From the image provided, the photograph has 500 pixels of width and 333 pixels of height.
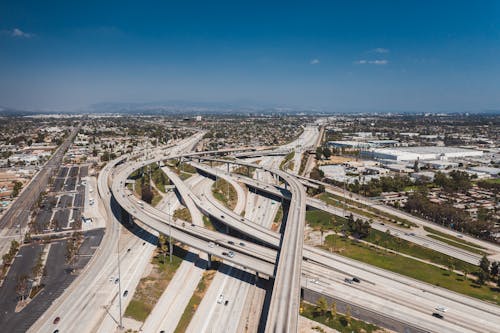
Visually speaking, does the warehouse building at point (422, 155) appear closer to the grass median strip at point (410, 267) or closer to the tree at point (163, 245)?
the grass median strip at point (410, 267)

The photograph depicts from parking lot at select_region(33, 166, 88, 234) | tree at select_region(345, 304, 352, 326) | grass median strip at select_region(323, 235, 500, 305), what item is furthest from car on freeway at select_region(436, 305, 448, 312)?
parking lot at select_region(33, 166, 88, 234)

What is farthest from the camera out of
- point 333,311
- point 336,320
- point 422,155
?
point 422,155

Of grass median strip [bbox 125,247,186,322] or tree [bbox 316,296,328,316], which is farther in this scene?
grass median strip [bbox 125,247,186,322]

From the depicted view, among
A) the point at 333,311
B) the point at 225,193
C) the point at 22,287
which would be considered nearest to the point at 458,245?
the point at 333,311

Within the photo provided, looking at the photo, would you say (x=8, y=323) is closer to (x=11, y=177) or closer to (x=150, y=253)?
(x=150, y=253)

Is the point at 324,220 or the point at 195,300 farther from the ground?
the point at 324,220

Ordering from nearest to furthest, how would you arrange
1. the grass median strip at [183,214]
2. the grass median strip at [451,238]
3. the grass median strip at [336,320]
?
the grass median strip at [336,320]
the grass median strip at [451,238]
the grass median strip at [183,214]

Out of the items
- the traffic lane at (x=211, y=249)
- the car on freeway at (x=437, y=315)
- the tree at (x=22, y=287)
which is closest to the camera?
the car on freeway at (x=437, y=315)

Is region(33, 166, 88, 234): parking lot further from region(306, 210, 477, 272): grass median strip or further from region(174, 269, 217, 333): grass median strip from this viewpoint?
region(306, 210, 477, 272): grass median strip

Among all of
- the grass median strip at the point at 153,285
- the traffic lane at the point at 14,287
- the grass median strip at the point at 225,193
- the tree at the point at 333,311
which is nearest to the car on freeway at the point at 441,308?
the tree at the point at 333,311

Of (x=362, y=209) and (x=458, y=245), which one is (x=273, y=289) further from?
(x=362, y=209)
